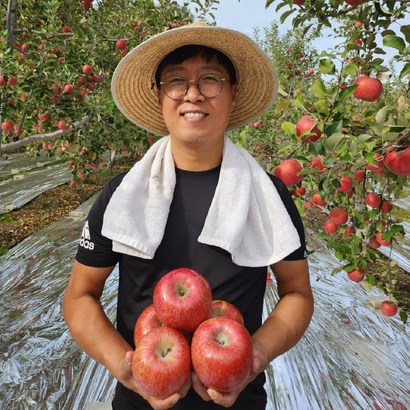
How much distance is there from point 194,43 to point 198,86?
0.18 m

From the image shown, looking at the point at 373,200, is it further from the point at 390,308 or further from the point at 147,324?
the point at 147,324

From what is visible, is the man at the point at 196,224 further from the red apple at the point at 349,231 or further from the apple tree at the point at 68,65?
the apple tree at the point at 68,65

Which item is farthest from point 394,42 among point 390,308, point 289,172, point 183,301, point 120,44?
point 120,44

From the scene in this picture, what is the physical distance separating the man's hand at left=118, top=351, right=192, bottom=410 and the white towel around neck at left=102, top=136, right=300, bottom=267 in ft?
1.02

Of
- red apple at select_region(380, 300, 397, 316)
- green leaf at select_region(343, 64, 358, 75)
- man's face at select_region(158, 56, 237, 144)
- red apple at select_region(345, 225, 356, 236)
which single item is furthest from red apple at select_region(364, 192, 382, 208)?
man's face at select_region(158, 56, 237, 144)

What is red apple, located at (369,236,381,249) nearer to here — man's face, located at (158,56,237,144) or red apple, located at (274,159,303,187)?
red apple, located at (274,159,303,187)

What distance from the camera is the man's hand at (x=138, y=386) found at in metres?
0.94

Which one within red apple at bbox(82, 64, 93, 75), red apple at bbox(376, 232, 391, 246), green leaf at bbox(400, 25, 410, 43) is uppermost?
green leaf at bbox(400, 25, 410, 43)

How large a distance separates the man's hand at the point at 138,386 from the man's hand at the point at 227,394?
3 cm

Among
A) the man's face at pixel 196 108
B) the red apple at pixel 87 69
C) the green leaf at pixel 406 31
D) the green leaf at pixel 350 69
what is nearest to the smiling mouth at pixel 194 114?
the man's face at pixel 196 108

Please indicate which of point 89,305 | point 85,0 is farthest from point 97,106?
point 89,305

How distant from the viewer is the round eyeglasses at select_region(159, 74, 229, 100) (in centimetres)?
122

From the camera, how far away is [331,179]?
156 cm

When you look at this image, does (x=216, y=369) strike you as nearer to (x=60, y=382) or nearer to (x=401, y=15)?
(x=401, y=15)
